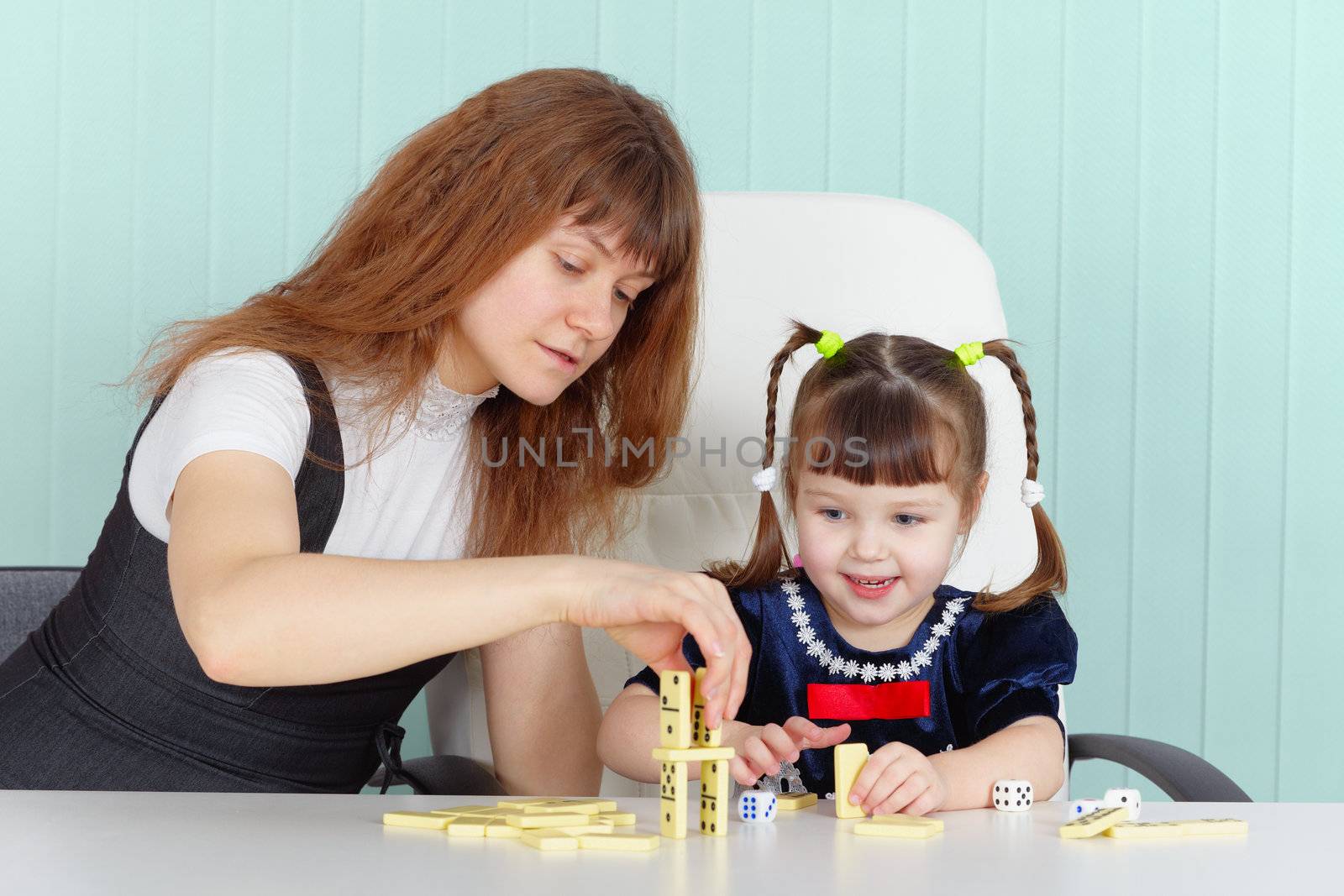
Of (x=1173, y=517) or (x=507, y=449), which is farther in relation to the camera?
(x=1173, y=517)

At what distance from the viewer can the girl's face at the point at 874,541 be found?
1.41 m

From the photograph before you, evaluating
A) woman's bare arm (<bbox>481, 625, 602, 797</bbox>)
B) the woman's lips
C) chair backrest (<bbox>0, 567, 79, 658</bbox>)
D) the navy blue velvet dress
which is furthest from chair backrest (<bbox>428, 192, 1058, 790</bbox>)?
chair backrest (<bbox>0, 567, 79, 658</bbox>)

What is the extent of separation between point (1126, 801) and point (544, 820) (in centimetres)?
46

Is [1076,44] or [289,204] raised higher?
[1076,44]

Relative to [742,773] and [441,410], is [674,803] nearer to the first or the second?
[742,773]

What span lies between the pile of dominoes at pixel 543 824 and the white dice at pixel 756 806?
0.09m

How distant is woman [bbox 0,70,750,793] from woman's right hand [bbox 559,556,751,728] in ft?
1.03

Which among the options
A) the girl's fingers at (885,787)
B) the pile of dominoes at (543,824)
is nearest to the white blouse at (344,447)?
the pile of dominoes at (543,824)

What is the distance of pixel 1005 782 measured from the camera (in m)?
1.09

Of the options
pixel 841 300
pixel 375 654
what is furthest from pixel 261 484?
pixel 841 300

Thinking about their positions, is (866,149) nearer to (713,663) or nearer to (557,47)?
→ (557,47)

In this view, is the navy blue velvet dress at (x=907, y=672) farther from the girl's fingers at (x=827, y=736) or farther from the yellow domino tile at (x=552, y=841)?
the yellow domino tile at (x=552, y=841)

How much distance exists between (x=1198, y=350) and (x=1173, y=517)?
299 mm

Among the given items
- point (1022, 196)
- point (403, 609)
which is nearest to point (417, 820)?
point (403, 609)
